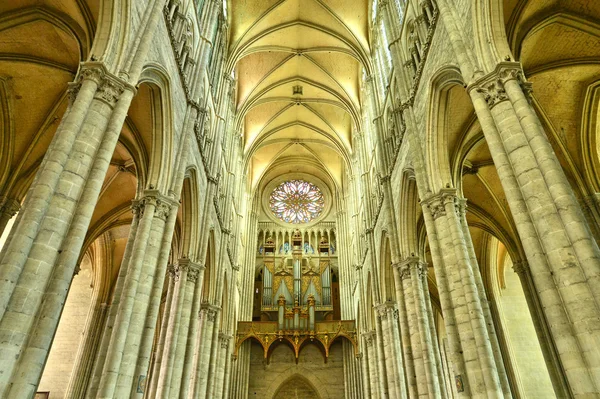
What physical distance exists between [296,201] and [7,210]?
22416mm

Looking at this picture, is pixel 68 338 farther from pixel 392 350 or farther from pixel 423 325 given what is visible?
pixel 423 325

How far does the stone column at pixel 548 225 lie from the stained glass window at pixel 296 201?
2636 centimetres

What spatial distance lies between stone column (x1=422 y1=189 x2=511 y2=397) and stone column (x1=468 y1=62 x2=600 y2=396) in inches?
103

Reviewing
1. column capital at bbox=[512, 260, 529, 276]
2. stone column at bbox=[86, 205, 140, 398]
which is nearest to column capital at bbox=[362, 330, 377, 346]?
column capital at bbox=[512, 260, 529, 276]

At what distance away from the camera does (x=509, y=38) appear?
364 inches

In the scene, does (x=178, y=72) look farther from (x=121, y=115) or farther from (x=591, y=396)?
(x=591, y=396)

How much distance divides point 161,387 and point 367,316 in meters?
12.5

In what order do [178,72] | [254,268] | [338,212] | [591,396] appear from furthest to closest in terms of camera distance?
[338,212], [254,268], [178,72], [591,396]


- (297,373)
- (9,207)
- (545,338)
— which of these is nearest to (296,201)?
(297,373)

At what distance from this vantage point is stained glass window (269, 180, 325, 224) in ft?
110

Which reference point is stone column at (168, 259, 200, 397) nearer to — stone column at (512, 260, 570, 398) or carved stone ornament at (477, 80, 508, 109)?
carved stone ornament at (477, 80, 508, 109)

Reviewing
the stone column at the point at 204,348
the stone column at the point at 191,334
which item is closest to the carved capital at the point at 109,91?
the stone column at the point at 191,334

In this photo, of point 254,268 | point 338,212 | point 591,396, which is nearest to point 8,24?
point 591,396

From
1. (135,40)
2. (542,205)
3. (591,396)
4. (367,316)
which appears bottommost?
(591,396)
